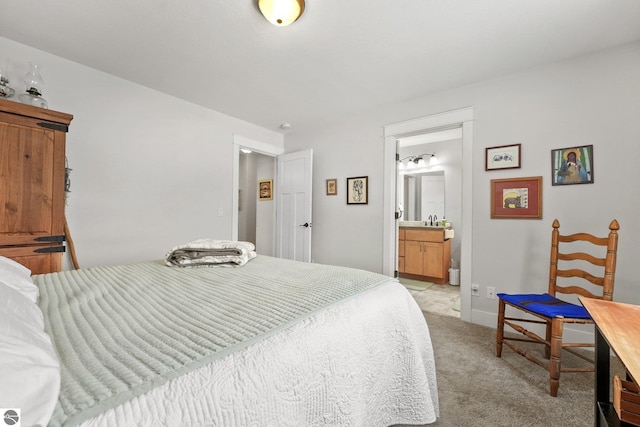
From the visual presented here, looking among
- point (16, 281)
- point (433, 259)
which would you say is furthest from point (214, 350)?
point (433, 259)

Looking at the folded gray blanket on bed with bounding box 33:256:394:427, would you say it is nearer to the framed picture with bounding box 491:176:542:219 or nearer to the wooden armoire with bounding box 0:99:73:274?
the wooden armoire with bounding box 0:99:73:274

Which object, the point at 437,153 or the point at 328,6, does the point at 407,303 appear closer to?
the point at 328,6

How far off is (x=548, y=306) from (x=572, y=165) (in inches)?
49.6

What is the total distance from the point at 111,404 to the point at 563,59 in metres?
3.43

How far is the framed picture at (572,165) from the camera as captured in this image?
217cm

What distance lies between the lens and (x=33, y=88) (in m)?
1.97

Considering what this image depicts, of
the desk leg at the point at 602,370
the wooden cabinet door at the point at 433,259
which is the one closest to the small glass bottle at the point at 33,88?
the desk leg at the point at 602,370

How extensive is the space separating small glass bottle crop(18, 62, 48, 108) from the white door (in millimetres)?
2642

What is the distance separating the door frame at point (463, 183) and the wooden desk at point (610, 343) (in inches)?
66.6

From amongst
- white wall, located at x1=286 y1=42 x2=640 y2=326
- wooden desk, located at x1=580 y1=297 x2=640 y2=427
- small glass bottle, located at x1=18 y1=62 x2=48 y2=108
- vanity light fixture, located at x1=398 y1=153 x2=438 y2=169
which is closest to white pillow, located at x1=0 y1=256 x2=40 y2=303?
small glass bottle, located at x1=18 y1=62 x2=48 y2=108

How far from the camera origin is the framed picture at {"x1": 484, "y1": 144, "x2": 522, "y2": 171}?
8.12 ft

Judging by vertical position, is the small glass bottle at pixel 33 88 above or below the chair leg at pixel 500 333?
above

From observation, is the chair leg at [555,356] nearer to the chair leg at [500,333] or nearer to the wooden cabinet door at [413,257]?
the chair leg at [500,333]

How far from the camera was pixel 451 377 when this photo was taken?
5.68 feet
